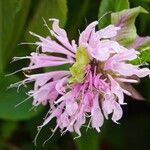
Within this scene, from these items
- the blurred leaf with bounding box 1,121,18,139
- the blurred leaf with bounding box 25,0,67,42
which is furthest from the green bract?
the blurred leaf with bounding box 1,121,18,139

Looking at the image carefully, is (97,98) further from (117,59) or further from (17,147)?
(17,147)

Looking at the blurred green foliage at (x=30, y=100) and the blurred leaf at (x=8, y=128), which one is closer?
the blurred green foliage at (x=30, y=100)

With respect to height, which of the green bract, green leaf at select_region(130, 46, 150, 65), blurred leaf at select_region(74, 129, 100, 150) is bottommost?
blurred leaf at select_region(74, 129, 100, 150)

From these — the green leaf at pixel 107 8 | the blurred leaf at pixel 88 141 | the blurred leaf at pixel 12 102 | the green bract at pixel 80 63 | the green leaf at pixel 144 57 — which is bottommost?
the blurred leaf at pixel 88 141

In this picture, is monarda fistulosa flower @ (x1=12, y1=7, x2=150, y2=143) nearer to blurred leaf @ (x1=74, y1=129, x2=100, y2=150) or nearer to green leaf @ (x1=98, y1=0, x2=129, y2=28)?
green leaf @ (x1=98, y1=0, x2=129, y2=28)

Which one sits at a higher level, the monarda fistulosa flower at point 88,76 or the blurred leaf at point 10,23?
the blurred leaf at point 10,23

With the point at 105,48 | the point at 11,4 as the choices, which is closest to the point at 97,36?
the point at 105,48

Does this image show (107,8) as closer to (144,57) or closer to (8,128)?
(144,57)

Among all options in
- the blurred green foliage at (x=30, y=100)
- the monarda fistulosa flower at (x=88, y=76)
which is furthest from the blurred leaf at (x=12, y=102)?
the monarda fistulosa flower at (x=88, y=76)

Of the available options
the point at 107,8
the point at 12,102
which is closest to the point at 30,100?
the point at 12,102

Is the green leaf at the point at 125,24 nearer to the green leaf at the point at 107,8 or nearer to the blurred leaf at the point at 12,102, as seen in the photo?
the green leaf at the point at 107,8
